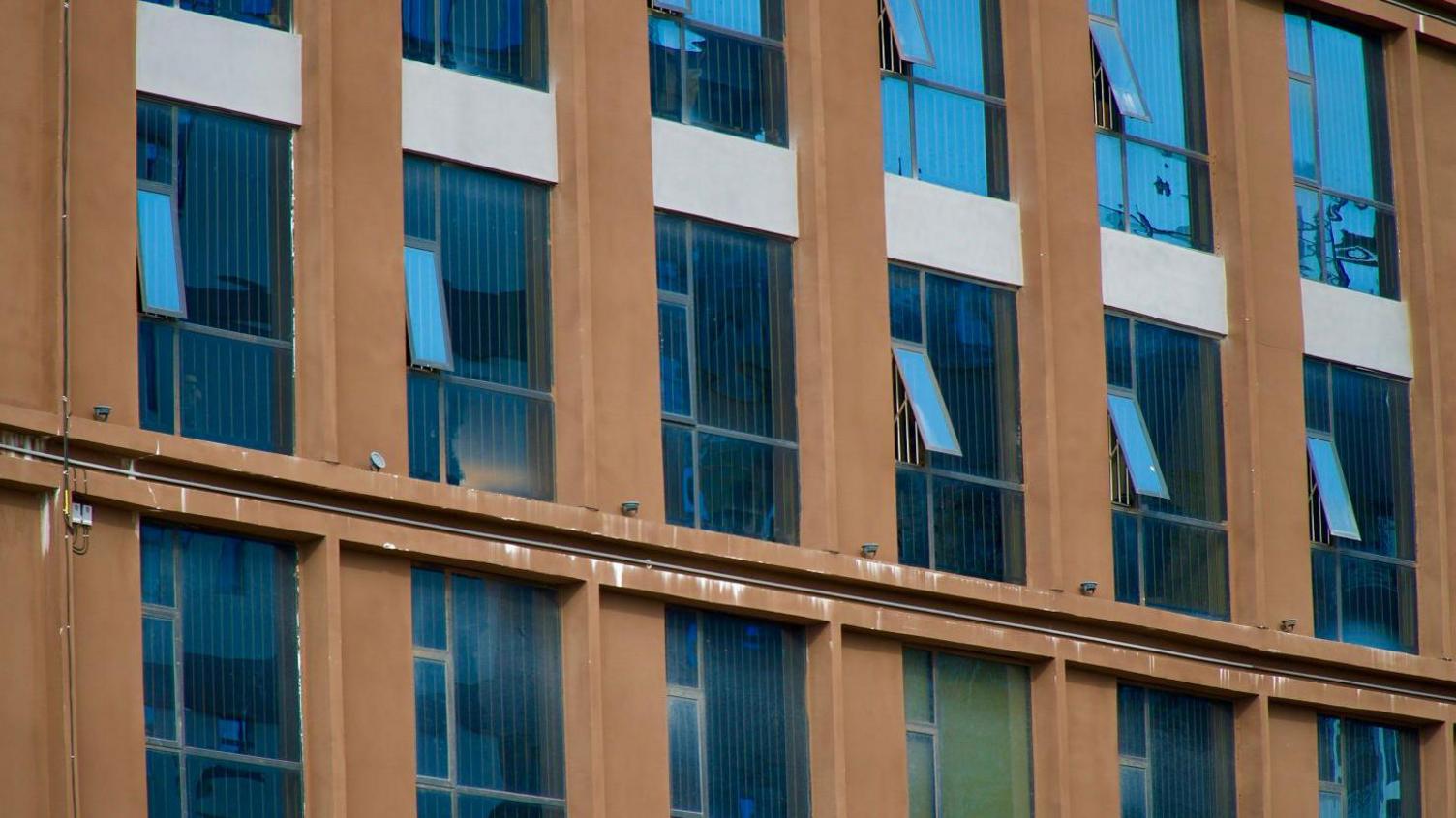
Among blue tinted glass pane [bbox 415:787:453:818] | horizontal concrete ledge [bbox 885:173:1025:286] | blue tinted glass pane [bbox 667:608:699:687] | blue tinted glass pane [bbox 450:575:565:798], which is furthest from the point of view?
horizontal concrete ledge [bbox 885:173:1025:286]

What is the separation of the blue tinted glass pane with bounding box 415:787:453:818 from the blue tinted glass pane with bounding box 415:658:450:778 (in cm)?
14

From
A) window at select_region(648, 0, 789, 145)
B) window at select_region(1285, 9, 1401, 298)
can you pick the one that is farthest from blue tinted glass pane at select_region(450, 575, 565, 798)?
window at select_region(1285, 9, 1401, 298)

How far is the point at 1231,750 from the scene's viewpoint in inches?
1245

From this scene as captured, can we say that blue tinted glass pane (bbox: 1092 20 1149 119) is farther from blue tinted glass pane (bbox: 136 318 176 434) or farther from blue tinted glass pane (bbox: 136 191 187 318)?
blue tinted glass pane (bbox: 136 318 176 434)

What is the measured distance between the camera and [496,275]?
2741cm

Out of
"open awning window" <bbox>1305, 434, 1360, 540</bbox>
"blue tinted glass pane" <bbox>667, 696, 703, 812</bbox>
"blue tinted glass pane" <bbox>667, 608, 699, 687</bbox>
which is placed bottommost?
"blue tinted glass pane" <bbox>667, 696, 703, 812</bbox>

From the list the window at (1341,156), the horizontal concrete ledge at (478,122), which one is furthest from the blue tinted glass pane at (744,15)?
the window at (1341,156)

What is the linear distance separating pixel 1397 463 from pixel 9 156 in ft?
51.5

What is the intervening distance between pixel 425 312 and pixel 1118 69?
29.0 ft

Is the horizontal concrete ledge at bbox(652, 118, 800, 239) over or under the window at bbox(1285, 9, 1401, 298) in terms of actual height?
under

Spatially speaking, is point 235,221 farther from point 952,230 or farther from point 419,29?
point 952,230

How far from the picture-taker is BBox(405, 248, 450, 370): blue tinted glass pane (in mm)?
26609

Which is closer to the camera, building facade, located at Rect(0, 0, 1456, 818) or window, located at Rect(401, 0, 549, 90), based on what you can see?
building facade, located at Rect(0, 0, 1456, 818)

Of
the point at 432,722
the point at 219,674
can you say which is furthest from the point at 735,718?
the point at 219,674
